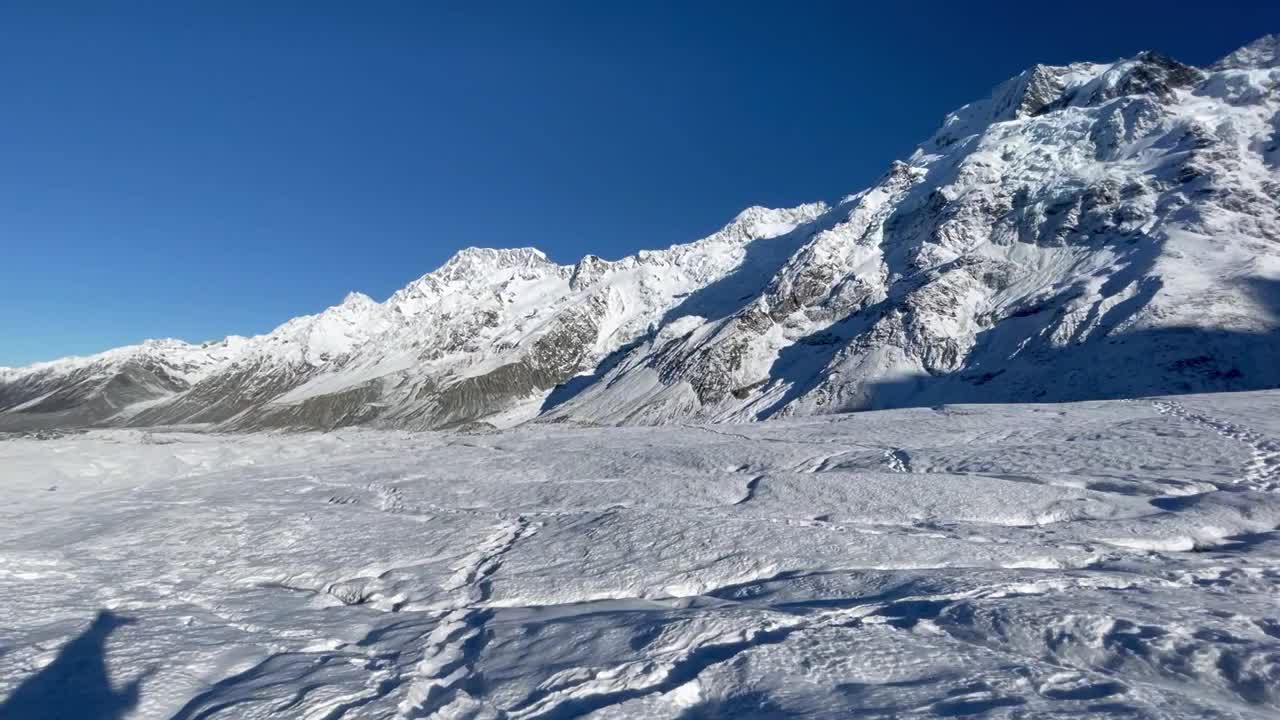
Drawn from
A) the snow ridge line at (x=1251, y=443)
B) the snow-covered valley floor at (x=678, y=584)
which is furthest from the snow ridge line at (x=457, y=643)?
the snow ridge line at (x=1251, y=443)

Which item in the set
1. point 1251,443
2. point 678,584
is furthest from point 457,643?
point 1251,443

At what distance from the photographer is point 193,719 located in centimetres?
871

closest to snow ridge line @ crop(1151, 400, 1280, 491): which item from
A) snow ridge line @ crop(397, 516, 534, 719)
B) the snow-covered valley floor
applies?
the snow-covered valley floor

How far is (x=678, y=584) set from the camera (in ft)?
45.4

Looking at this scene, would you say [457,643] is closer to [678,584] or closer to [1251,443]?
[678,584]

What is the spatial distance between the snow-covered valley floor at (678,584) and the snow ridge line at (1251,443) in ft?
0.78

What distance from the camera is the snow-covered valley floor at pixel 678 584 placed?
888cm

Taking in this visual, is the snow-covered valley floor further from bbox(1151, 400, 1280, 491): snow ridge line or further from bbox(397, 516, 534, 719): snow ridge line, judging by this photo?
bbox(1151, 400, 1280, 491): snow ridge line

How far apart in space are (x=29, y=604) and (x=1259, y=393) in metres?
53.4

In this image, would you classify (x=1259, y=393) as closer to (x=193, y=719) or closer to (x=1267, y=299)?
(x=193, y=719)

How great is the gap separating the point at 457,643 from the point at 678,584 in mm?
4582

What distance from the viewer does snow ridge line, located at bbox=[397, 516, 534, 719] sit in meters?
9.08

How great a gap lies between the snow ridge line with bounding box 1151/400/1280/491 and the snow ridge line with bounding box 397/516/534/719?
21421mm

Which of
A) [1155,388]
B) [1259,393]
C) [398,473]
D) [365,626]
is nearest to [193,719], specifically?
[365,626]
